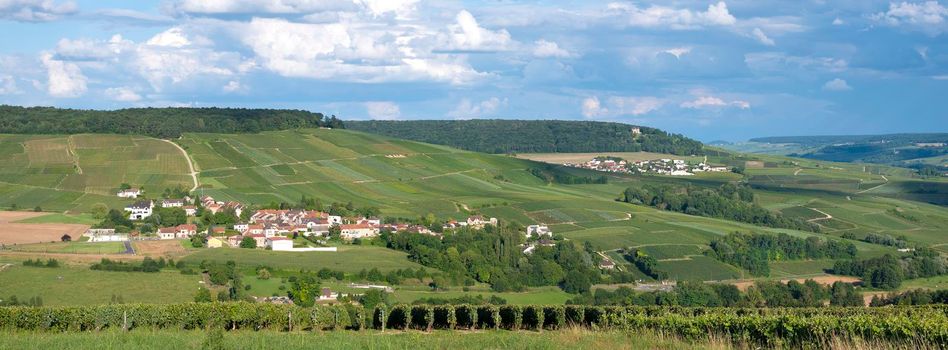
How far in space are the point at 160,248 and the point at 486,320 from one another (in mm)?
37075

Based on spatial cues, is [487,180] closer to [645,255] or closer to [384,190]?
[384,190]

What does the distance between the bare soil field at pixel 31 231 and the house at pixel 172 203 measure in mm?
9762

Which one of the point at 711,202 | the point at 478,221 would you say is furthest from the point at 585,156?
the point at 478,221

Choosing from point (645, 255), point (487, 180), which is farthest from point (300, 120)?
point (645, 255)

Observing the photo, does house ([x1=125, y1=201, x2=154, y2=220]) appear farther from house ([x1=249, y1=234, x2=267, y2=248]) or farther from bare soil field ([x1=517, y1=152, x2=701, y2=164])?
bare soil field ([x1=517, y1=152, x2=701, y2=164])

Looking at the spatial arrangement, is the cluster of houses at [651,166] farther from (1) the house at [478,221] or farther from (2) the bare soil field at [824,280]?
(2) the bare soil field at [824,280]

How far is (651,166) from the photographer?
142 m

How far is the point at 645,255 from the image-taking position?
65.7m

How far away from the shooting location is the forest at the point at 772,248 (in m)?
66.9

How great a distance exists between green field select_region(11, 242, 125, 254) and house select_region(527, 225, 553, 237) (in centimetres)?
2837

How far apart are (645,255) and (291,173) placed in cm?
4549

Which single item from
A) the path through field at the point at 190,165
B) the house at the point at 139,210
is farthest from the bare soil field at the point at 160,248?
the path through field at the point at 190,165

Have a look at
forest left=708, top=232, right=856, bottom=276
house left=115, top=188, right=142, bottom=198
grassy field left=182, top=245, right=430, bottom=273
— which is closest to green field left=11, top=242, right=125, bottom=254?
grassy field left=182, top=245, right=430, bottom=273

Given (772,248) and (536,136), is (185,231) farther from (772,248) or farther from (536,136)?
(536,136)
